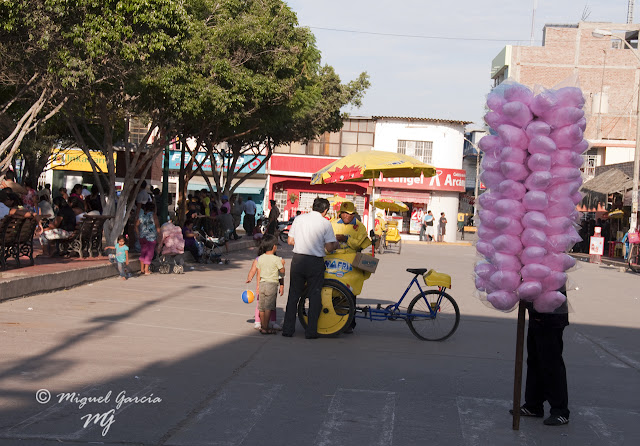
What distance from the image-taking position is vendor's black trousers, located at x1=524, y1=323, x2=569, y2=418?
6535 mm

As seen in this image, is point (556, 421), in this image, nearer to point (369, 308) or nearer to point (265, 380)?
point (265, 380)

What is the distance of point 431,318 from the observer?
34.9ft

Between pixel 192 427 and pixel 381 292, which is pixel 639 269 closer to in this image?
pixel 381 292

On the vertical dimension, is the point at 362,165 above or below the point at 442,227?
above

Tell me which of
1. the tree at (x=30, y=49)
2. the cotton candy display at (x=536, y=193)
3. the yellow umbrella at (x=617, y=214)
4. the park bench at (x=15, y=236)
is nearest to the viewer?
the cotton candy display at (x=536, y=193)

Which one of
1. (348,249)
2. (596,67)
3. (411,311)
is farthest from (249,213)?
(596,67)

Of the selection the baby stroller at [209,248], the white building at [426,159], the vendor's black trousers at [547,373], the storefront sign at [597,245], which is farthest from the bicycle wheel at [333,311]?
the white building at [426,159]

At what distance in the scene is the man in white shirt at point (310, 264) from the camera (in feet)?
33.7

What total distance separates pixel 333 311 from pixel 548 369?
4264mm

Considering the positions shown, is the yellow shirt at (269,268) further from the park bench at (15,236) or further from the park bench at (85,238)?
the park bench at (85,238)

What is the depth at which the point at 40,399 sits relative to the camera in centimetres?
643

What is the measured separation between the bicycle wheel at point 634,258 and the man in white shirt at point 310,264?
22411 millimetres

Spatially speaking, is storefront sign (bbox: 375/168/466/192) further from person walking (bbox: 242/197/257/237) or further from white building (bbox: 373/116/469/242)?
person walking (bbox: 242/197/257/237)

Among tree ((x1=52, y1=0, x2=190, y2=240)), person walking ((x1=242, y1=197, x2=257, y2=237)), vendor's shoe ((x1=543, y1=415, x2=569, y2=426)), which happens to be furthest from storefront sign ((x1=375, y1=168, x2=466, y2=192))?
vendor's shoe ((x1=543, y1=415, x2=569, y2=426))
